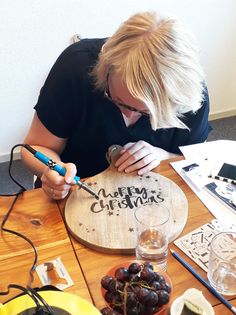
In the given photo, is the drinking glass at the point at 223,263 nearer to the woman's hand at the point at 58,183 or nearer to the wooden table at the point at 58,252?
the wooden table at the point at 58,252

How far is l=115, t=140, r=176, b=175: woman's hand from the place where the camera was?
1092 mm

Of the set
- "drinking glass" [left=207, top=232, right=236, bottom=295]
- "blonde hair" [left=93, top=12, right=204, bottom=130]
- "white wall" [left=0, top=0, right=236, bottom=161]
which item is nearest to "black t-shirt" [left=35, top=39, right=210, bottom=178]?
"blonde hair" [left=93, top=12, right=204, bottom=130]

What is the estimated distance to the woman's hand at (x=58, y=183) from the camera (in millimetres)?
962

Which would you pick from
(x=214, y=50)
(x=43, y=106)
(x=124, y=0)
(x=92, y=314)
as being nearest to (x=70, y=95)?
(x=43, y=106)

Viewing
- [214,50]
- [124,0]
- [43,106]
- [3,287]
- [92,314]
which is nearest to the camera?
[92,314]

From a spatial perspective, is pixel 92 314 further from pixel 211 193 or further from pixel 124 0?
pixel 124 0

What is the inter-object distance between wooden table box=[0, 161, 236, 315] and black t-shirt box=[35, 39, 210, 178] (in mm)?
278

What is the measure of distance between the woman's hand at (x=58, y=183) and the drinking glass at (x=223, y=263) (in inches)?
14.7

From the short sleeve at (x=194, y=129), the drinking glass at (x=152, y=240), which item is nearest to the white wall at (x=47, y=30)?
the short sleeve at (x=194, y=129)

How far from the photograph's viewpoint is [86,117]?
1.22 m

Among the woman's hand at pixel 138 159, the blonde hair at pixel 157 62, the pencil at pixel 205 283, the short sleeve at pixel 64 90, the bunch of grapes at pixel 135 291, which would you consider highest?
the blonde hair at pixel 157 62

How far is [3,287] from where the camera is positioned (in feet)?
2.55

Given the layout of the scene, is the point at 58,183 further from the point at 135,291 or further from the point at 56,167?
the point at 135,291

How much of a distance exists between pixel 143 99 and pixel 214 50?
1934mm
